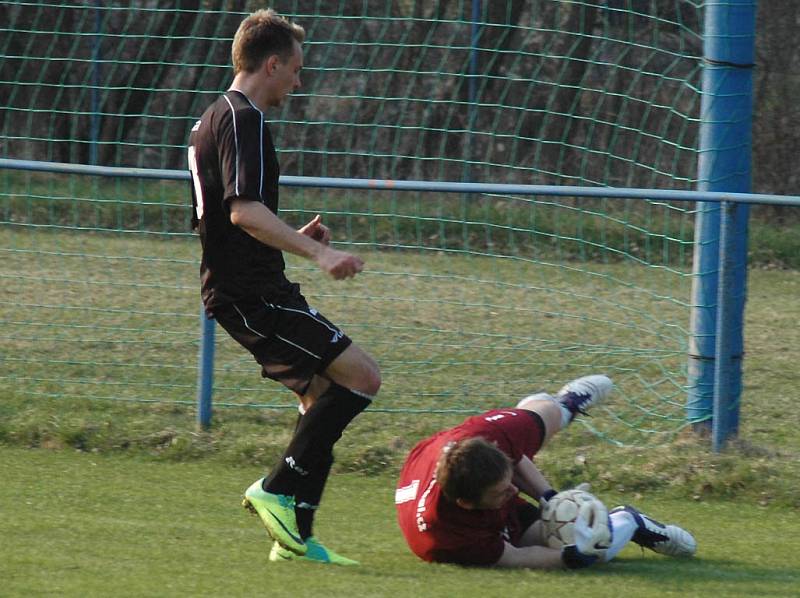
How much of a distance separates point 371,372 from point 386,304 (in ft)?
11.2

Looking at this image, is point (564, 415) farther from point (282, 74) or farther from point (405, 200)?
point (405, 200)

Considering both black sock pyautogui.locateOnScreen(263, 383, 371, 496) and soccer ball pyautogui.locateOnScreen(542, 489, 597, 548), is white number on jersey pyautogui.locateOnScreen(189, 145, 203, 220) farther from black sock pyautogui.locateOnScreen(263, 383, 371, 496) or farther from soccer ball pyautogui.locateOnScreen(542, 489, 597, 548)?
soccer ball pyautogui.locateOnScreen(542, 489, 597, 548)

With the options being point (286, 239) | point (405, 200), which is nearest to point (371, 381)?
point (286, 239)

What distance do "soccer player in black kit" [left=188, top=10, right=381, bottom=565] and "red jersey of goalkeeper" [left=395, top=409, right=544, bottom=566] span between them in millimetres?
299

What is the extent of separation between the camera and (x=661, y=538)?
5012 millimetres

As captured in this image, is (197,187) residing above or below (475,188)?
above

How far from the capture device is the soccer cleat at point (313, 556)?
4812mm

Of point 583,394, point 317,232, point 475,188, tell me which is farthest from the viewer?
point 475,188

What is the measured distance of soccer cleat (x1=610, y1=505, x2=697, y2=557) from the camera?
197 inches

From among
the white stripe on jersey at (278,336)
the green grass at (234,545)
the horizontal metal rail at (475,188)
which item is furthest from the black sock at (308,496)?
the horizontal metal rail at (475,188)

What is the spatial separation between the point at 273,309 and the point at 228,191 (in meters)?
0.46

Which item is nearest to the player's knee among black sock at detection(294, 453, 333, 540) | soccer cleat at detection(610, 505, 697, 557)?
black sock at detection(294, 453, 333, 540)

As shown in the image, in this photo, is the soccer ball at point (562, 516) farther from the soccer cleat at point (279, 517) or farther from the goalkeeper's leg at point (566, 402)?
the soccer cleat at point (279, 517)

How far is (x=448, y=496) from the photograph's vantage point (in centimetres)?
462
